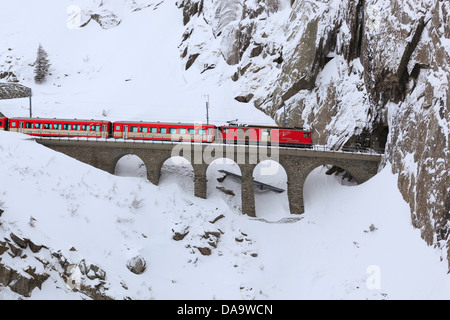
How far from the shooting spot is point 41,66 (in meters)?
66.1

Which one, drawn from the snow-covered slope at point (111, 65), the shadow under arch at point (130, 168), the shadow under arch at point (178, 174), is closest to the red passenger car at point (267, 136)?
the shadow under arch at point (178, 174)

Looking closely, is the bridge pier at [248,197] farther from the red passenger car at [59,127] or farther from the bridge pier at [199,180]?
the red passenger car at [59,127]

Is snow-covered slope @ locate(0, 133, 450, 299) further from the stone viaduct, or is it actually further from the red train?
the red train

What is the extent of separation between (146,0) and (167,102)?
138ft

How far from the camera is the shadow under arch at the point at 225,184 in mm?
36156

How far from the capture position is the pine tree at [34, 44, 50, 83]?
65.2 metres

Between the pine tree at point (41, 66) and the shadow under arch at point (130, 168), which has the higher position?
the pine tree at point (41, 66)

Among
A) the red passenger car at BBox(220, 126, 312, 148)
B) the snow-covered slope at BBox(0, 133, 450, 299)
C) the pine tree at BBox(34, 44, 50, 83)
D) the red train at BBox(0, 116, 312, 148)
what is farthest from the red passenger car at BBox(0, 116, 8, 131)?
the pine tree at BBox(34, 44, 50, 83)

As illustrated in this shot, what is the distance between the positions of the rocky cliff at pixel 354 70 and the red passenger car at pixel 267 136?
11.0ft

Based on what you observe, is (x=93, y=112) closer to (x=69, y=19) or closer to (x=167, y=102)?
(x=167, y=102)

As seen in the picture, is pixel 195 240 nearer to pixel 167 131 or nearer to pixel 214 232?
pixel 214 232

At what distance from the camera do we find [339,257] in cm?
2750

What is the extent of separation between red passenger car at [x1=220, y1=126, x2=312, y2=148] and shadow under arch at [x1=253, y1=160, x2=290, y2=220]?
299 cm

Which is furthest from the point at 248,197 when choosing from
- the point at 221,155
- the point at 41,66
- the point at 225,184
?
the point at 41,66
